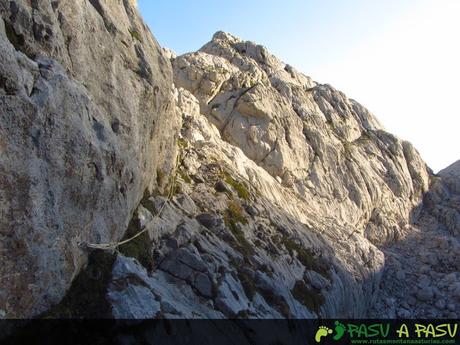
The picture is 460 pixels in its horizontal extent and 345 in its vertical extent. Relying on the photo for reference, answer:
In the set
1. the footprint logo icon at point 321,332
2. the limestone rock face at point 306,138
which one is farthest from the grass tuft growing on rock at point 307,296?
the limestone rock face at point 306,138

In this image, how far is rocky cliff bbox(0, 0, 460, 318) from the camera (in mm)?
13109

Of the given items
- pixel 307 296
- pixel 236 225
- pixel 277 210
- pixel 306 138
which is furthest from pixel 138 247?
pixel 306 138

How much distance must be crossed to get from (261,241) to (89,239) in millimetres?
16833

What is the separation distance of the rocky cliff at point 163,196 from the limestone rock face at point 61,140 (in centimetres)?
6

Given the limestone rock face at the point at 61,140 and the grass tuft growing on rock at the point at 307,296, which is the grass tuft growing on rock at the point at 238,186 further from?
the limestone rock face at the point at 61,140

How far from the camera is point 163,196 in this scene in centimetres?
2569

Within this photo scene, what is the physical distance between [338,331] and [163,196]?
57.3 ft

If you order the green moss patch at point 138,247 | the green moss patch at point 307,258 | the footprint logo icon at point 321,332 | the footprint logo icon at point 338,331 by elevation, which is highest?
the green moss patch at point 138,247

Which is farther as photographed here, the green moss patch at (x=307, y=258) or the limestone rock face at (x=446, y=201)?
the limestone rock face at (x=446, y=201)

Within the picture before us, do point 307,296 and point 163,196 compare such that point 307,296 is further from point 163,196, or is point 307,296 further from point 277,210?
point 163,196

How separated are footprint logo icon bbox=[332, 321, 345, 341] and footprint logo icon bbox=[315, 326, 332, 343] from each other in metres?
0.97

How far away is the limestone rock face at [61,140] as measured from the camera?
12.2 metres

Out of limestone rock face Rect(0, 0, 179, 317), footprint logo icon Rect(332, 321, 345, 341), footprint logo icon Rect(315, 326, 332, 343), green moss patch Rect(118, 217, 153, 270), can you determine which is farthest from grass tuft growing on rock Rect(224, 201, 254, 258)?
footprint logo icon Rect(332, 321, 345, 341)

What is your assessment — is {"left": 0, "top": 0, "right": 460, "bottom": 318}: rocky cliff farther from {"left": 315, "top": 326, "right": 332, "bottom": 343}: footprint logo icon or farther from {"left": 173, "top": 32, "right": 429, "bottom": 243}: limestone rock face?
{"left": 315, "top": 326, "right": 332, "bottom": 343}: footprint logo icon
